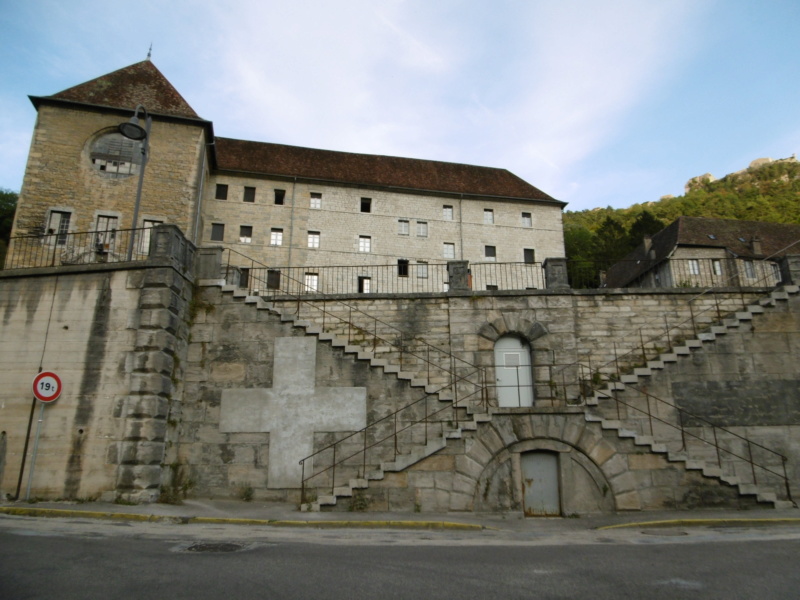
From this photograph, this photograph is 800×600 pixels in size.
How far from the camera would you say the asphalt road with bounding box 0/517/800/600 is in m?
5.59

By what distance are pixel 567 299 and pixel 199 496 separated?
11456 mm

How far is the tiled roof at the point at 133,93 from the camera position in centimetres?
2623

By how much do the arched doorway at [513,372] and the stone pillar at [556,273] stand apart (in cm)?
209

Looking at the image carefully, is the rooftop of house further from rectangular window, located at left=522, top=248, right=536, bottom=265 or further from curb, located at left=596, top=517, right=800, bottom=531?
curb, located at left=596, top=517, right=800, bottom=531

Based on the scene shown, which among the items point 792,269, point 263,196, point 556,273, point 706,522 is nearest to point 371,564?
point 706,522

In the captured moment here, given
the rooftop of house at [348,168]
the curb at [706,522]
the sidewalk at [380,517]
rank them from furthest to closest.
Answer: the rooftop of house at [348,168]
the curb at [706,522]
the sidewalk at [380,517]

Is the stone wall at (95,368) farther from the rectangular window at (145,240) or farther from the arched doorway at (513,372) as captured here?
the arched doorway at (513,372)

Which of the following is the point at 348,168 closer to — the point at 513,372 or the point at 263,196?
the point at 263,196

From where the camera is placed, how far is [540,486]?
12.6m

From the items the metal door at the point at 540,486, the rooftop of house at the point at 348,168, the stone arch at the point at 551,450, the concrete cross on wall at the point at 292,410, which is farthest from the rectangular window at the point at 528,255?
the concrete cross on wall at the point at 292,410

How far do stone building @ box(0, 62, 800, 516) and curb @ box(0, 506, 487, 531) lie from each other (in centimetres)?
120

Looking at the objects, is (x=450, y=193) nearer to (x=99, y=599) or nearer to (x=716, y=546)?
(x=716, y=546)

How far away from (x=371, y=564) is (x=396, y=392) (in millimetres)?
7098

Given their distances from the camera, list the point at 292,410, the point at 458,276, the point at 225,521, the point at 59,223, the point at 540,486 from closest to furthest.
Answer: the point at 225,521 → the point at 540,486 → the point at 292,410 → the point at 458,276 → the point at 59,223
